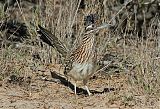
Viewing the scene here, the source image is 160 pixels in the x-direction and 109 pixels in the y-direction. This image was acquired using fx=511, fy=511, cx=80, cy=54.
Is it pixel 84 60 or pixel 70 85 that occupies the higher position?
pixel 84 60

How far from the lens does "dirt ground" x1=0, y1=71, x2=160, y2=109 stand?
232 inches

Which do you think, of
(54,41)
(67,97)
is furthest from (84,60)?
(54,41)

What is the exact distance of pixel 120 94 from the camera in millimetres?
6301

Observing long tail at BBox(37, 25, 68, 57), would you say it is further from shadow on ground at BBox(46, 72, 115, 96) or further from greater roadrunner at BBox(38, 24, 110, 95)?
greater roadrunner at BBox(38, 24, 110, 95)

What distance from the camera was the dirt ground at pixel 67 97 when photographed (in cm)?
588

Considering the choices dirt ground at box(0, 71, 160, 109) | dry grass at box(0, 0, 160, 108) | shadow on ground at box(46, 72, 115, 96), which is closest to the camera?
dirt ground at box(0, 71, 160, 109)

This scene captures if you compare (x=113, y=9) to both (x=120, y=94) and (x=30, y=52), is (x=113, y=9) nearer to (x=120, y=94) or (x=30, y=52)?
(x=30, y=52)

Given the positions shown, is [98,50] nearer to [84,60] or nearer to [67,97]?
[84,60]

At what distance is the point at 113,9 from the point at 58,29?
1.64 metres

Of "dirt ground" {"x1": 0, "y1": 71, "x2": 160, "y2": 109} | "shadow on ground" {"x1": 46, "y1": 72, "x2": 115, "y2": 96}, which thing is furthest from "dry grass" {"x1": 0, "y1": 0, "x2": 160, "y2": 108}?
"shadow on ground" {"x1": 46, "y1": 72, "x2": 115, "y2": 96}

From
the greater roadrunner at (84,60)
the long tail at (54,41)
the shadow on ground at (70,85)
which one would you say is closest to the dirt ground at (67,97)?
the shadow on ground at (70,85)

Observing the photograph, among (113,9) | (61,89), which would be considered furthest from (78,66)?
(113,9)

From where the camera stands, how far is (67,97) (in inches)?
256

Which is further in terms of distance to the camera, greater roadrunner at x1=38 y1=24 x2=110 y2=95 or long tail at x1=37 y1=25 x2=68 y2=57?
long tail at x1=37 y1=25 x2=68 y2=57
